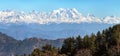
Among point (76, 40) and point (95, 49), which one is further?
point (76, 40)

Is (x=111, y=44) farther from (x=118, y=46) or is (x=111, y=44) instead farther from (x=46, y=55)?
(x=46, y=55)

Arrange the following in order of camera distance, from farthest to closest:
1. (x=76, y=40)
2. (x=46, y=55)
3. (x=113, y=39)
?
(x=76, y=40), (x=113, y=39), (x=46, y=55)

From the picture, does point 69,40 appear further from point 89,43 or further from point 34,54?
point 34,54

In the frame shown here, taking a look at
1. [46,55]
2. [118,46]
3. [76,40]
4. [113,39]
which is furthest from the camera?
[76,40]

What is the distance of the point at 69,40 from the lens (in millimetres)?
124500

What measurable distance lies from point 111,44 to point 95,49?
496 cm

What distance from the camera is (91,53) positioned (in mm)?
108875

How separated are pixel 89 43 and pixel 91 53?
9.21 metres

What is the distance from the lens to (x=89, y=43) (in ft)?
386

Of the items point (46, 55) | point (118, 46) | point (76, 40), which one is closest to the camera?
point (46, 55)

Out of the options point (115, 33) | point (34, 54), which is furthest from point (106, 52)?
point (34, 54)

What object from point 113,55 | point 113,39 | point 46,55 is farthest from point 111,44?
point 46,55

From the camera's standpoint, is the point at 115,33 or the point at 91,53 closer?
the point at 91,53

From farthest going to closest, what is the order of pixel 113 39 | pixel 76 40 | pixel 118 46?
1. pixel 76 40
2. pixel 113 39
3. pixel 118 46
